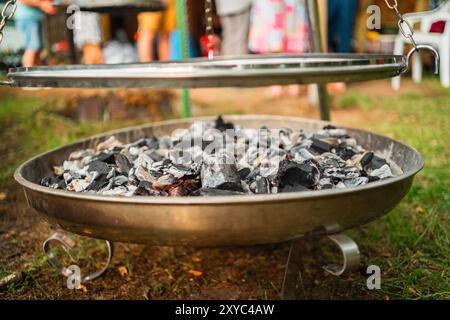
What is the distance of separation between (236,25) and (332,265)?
390 centimetres

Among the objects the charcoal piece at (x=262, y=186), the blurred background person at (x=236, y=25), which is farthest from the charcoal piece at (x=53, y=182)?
the blurred background person at (x=236, y=25)

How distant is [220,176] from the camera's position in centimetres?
141

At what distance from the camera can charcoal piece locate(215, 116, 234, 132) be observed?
7.14 feet

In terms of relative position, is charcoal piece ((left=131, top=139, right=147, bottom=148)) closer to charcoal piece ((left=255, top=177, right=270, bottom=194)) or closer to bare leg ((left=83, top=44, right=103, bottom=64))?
charcoal piece ((left=255, top=177, right=270, bottom=194))

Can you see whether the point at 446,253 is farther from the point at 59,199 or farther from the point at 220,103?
the point at 220,103

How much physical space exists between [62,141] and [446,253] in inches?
107

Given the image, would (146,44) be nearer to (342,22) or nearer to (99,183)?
(342,22)

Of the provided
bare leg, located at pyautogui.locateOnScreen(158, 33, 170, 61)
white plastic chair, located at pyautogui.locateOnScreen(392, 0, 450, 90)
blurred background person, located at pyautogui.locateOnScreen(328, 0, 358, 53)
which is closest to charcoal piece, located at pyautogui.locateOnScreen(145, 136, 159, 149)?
blurred background person, located at pyautogui.locateOnScreen(328, 0, 358, 53)

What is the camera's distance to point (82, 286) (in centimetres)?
185

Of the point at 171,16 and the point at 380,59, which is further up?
the point at 171,16

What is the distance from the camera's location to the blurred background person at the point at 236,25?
4.73 metres

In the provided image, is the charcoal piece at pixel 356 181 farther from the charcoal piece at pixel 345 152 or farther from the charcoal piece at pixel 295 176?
the charcoal piece at pixel 345 152

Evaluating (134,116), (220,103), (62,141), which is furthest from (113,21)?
(62,141)

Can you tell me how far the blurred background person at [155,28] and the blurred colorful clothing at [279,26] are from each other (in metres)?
1.15
